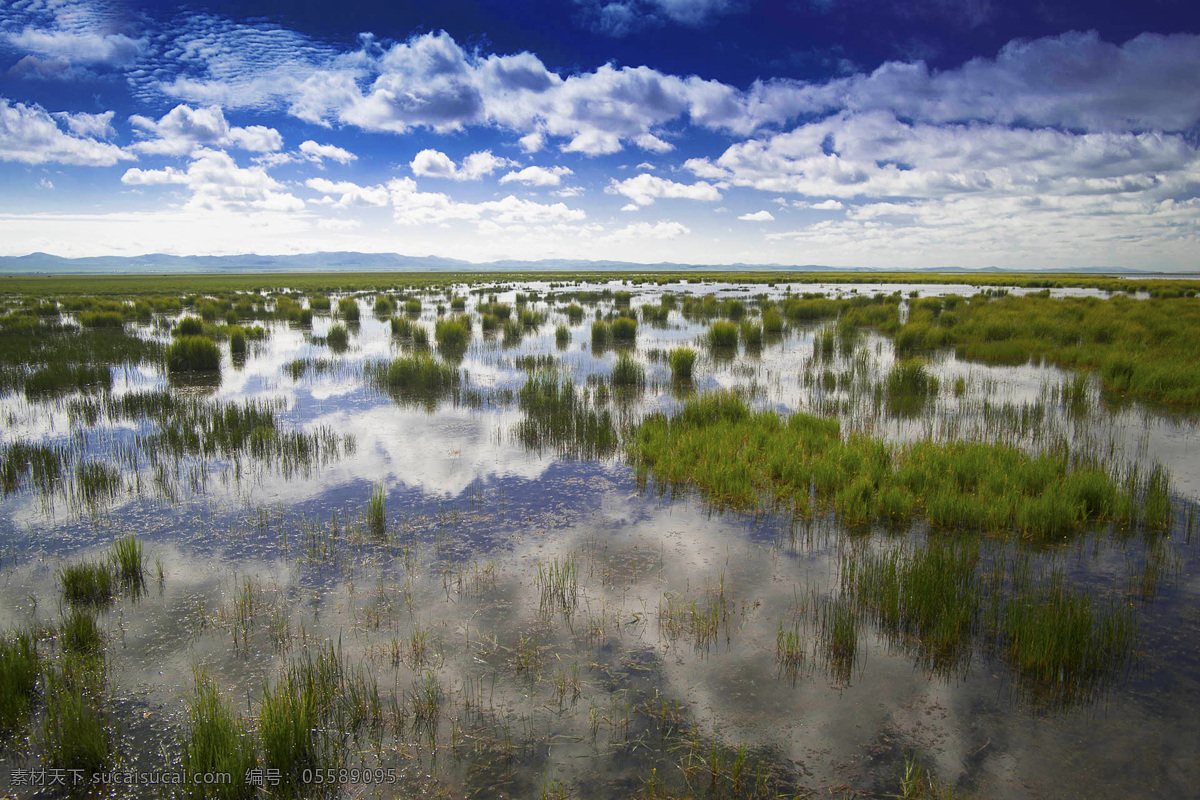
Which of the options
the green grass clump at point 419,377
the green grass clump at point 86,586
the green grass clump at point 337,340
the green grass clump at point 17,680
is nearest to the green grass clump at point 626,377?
the green grass clump at point 419,377

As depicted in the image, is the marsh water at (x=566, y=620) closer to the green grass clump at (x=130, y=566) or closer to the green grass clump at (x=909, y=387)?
the green grass clump at (x=130, y=566)

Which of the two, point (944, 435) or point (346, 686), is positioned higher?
point (944, 435)

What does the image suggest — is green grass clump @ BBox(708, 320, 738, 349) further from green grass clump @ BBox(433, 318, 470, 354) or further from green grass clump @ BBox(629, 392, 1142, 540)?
green grass clump @ BBox(629, 392, 1142, 540)

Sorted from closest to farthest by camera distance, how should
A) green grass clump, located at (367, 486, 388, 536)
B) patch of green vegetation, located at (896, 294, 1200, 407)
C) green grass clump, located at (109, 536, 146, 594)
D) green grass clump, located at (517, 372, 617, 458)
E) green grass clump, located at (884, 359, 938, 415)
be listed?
green grass clump, located at (109, 536, 146, 594) < green grass clump, located at (367, 486, 388, 536) < green grass clump, located at (517, 372, 617, 458) < green grass clump, located at (884, 359, 938, 415) < patch of green vegetation, located at (896, 294, 1200, 407)

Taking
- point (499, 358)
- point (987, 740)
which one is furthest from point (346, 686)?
point (499, 358)

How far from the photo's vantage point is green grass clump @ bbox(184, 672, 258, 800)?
11.3 feet

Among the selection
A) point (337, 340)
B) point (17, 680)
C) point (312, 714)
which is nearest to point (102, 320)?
point (337, 340)

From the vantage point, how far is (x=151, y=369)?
17203mm

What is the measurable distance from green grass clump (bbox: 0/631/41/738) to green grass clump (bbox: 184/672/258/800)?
3.82ft

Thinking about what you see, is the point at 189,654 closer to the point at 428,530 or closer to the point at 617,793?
the point at 428,530

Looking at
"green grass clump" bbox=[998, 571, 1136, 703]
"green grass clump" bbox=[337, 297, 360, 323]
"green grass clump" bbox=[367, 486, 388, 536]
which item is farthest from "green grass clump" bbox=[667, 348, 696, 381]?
"green grass clump" bbox=[337, 297, 360, 323]

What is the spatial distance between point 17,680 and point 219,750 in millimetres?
1906

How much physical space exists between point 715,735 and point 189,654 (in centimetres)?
407

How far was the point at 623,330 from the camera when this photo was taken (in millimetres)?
23562
